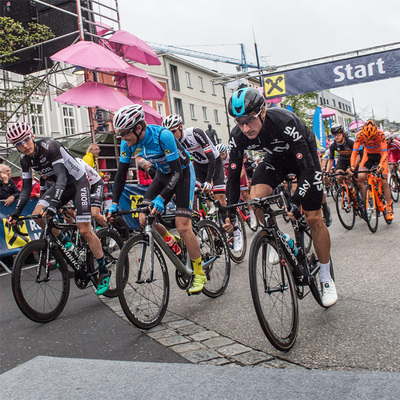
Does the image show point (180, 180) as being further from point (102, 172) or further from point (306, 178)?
point (102, 172)

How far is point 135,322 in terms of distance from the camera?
4.13 meters

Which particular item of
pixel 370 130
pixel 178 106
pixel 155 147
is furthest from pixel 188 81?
pixel 155 147

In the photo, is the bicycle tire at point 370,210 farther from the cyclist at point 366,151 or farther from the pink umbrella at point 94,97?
the pink umbrella at point 94,97

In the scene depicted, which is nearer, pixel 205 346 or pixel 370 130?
pixel 205 346

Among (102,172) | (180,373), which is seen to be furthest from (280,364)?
(102,172)

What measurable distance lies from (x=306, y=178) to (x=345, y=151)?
6.23 metres

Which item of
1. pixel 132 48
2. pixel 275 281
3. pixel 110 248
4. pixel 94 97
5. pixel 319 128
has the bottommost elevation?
pixel 275 281

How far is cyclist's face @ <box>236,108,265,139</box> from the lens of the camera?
3.77 meters

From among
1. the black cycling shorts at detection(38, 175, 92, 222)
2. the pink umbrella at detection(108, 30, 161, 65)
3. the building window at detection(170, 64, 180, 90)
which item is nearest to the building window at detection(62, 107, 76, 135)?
the building window at detection(170, 64, 180, 90)

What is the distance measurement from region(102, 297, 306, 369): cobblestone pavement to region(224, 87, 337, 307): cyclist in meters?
0.92

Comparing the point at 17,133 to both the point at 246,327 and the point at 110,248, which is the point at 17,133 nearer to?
the point at 110,248

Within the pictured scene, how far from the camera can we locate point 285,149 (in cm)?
419

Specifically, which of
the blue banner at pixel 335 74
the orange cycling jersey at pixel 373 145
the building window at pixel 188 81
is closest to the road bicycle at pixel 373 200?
the orange cycling jersey at pixel 373 145

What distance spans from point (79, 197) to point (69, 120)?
94.1 ft
